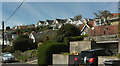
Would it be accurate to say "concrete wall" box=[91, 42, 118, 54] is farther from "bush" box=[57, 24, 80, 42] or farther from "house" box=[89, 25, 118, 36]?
"bush" box=[57, 24, 80, 42]

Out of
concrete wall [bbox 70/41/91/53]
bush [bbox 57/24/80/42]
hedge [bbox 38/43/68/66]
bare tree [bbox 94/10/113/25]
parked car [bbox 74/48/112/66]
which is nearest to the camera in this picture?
parked car [bbox 74/48/112/66]

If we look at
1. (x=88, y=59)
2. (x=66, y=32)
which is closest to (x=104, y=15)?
(x=66, y=32)

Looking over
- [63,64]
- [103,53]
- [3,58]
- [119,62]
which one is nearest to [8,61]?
[3,58]

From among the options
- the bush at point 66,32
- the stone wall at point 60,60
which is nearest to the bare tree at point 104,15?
the bush at point 66,32

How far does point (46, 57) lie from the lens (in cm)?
1516

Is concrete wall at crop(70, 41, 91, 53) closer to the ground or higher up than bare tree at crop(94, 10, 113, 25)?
closer to the ground

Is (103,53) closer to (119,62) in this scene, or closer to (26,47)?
(119,62)

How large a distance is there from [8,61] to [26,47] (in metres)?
16.8

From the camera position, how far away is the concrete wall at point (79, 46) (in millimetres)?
15750

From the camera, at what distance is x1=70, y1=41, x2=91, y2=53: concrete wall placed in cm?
1575

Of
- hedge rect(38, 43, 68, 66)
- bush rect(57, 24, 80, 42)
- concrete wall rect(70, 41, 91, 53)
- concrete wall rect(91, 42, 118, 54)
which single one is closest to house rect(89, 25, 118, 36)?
concrete wall rect(91, 42, 118, 54)

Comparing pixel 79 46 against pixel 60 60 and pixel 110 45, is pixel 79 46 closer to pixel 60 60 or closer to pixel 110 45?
pixel 110 45

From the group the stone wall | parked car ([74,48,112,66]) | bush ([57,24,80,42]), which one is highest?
bush ([57,24,80,42])

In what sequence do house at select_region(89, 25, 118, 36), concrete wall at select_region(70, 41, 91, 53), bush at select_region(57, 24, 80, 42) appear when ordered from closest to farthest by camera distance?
1. concrete wall at select_region(70, 41, 91, 53)
2. house at select_region(89, 25, 118, 36)
3. bush at select_region(57, 24, 80, 42)
